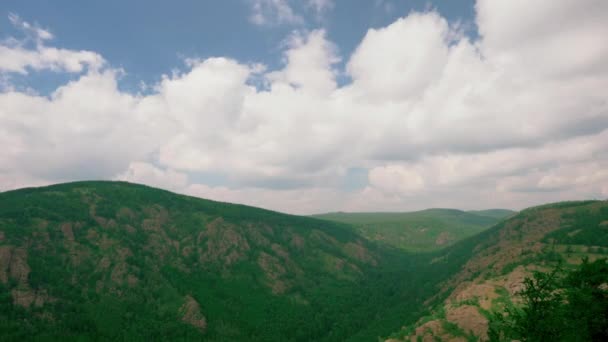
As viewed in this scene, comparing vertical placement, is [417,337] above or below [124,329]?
above

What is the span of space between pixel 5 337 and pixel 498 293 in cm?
21382

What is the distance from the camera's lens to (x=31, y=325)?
170 m

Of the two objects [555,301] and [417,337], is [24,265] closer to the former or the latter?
[417,337]

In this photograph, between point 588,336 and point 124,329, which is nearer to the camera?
point 588,336

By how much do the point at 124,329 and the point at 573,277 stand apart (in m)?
215

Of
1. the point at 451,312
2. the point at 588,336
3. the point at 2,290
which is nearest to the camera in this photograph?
the point at 588,336

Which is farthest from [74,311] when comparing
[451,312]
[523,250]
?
[523,250]

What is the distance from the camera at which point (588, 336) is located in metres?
42.7

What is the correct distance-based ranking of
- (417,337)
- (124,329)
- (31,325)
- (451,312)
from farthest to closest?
1. (124,329)
2. (31,325)
3. (451,312)
4. (417,337)

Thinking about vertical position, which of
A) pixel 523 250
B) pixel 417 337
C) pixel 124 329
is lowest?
pixel 124 329

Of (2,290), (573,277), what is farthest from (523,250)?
(2,290)

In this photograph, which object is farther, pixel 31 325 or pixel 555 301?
pixel 31 325

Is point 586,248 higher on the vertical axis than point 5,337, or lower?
higher

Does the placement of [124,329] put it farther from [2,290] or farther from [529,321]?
[529,321]
